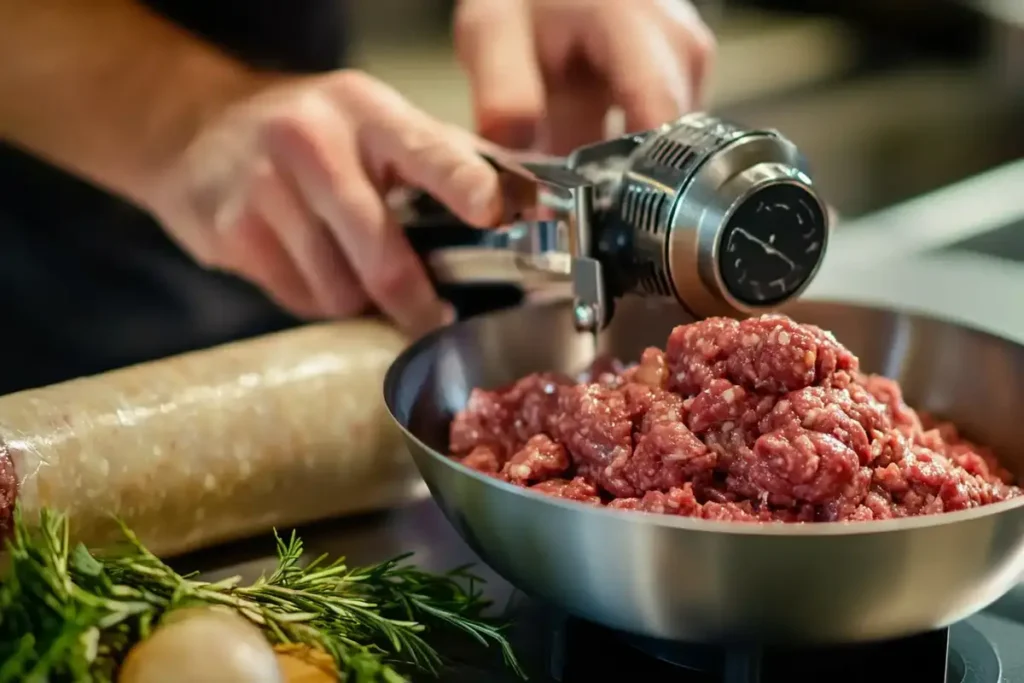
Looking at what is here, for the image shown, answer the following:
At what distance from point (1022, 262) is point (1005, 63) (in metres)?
0.97

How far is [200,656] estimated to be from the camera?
665 millimetres

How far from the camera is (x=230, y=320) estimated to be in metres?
1.57

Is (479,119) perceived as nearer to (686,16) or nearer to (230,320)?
(686,16)

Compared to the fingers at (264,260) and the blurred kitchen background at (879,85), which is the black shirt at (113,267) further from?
the blurred kitchen background at (879,85)

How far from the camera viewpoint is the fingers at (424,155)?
1.04 meters

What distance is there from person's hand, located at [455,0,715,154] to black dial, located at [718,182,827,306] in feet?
1.11

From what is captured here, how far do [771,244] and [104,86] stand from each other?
32.3 inches

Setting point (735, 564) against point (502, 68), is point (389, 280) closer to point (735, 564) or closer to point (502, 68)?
point (502, 68)

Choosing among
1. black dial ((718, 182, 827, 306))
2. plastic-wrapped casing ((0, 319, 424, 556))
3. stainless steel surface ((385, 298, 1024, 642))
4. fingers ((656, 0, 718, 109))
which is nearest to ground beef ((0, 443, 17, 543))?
plastic-wrapped casing ((0, 319, 424, 556))

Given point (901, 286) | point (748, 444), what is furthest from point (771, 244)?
point (901, 286)

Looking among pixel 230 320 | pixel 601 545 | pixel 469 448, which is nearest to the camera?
pixel 601 545

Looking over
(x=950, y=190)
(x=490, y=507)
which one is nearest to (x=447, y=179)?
(x=490, y=507)

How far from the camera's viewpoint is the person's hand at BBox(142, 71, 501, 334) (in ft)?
3.56

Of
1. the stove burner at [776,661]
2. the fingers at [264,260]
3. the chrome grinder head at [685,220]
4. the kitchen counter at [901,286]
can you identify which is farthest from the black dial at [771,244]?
the fingers at [264,260]
